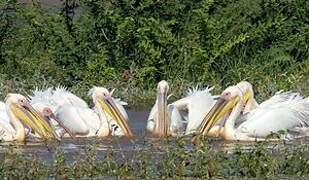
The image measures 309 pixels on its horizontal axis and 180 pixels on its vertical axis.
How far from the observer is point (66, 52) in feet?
Answer: 59.5

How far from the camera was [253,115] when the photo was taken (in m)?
12.8

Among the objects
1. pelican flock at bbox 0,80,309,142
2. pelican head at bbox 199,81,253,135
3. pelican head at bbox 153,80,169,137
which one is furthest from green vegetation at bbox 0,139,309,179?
pelican head at bbox 153,80,169,137

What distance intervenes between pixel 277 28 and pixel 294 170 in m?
8.71

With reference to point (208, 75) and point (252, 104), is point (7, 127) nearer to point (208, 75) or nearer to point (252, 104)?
point (252, 104)

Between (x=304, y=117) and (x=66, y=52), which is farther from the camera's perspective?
(x=66, y=52)

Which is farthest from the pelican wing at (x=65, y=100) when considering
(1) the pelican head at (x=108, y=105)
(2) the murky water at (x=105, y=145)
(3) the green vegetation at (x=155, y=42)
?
(3) the green vegetation at (x=155, y=42)

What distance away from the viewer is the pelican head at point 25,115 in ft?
41.5

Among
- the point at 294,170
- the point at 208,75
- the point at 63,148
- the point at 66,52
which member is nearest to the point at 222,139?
the point at 63,148

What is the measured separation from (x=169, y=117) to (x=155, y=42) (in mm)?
4444

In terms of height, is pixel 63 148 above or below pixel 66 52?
below

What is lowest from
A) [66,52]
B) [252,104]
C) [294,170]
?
[294,170]

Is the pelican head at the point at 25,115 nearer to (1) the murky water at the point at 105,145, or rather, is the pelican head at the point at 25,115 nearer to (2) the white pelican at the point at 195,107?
(1) the murky water at the point at 105,145

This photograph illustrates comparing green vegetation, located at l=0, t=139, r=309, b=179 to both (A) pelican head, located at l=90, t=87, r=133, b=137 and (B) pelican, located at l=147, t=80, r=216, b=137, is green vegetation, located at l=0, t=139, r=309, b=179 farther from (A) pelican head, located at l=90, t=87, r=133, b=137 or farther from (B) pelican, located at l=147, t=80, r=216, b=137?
(A) pelican head, located at l=90, t=87, r=133, b=137

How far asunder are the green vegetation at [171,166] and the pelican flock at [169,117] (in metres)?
2.75
